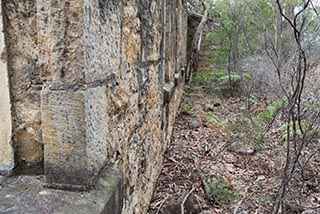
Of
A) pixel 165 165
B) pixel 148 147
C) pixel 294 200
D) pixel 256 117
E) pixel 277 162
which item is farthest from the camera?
pixel 256 117

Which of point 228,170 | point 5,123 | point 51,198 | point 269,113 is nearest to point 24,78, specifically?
point 5,123

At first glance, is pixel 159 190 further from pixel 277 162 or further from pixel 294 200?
pixel 277 162

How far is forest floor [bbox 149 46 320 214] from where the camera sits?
2.59m

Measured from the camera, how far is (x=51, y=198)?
944 millimetres

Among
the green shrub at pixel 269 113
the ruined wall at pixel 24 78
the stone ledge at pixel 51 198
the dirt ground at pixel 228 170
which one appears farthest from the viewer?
the green shrub at pixel 269 113

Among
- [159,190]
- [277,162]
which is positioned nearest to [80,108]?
[159,190]

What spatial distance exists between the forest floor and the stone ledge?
4.39ft

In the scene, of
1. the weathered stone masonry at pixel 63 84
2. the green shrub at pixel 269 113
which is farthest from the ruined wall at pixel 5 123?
the green shrub at pixel 269 113

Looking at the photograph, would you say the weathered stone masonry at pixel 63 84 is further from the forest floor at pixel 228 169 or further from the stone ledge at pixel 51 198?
the forest floor at pixel 228 169

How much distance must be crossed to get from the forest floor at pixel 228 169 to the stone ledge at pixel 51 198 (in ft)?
4.39

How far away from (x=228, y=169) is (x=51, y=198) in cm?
276

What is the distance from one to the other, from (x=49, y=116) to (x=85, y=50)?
9.4 inches

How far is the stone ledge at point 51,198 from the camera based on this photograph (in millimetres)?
886

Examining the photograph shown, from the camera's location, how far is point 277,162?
3.51 meters
